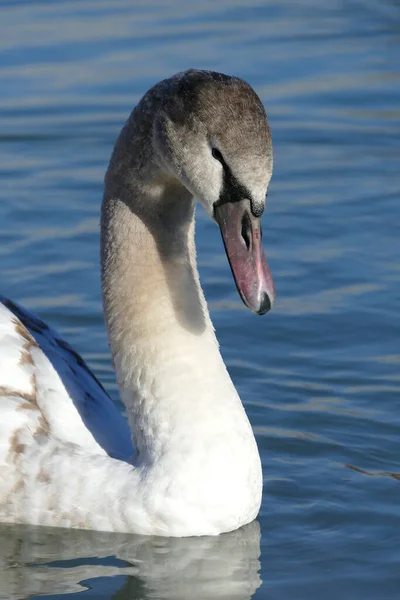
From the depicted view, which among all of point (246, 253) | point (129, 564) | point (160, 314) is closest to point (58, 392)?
point (160, 314)

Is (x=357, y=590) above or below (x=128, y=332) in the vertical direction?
below

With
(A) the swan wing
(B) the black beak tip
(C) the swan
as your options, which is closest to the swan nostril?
(B) the black beak tip

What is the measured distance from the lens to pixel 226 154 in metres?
5.44

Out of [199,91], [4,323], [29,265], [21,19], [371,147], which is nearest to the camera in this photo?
[199,91]

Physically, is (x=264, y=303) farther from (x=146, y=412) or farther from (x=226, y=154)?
(x=146, y=412)

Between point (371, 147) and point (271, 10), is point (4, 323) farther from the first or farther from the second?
point (271, 10)

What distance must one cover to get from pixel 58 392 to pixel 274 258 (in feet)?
9.33

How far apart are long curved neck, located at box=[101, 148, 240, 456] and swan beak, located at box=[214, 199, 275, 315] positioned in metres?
0.41

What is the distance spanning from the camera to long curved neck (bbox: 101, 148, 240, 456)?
607 cm

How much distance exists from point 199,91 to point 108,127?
212 inches

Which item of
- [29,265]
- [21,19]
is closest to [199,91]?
[29,265]

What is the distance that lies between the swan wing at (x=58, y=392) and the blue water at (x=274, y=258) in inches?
16.3

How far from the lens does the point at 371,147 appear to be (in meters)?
10.6

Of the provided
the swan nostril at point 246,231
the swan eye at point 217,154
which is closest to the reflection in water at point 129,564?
the swan nostril at point 246,231
